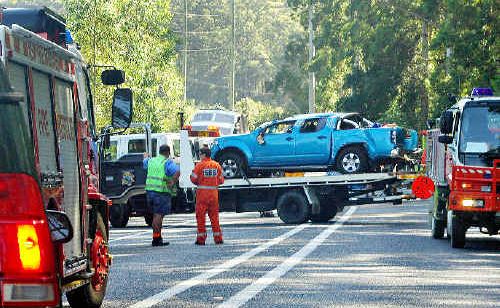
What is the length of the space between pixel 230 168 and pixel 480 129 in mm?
10507

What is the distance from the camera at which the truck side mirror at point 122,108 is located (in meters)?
12.7

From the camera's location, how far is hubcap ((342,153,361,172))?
1204 inches

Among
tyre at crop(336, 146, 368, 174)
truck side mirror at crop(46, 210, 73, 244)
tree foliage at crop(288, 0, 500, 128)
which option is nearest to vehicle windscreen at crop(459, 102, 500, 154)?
tyre at crop(336, 146, 368, 174)

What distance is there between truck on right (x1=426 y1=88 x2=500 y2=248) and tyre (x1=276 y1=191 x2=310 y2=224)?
8454 mm

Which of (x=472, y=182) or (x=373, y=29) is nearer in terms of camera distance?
(x=472, y=182)

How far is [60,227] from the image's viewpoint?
8164 millimetres

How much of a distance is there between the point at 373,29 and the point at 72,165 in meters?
56.9

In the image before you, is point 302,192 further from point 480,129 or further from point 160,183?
point 480,129

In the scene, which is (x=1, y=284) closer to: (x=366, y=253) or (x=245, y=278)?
(x=245, y=278)

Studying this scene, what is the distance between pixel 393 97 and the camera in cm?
6800

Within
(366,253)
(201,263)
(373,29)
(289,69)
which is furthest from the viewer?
(289,69)

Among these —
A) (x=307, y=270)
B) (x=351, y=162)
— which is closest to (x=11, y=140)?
(x=307, y=270)

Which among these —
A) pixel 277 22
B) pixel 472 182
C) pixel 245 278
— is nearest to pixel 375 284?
pixel 245 278

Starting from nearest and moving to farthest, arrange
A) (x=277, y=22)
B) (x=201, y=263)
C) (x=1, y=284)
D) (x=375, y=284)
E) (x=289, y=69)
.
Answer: (x=1, y=284)
(x=375, y=284)
(x=201, y=263)
(x=289, y=69)
(x=277, y=22)
